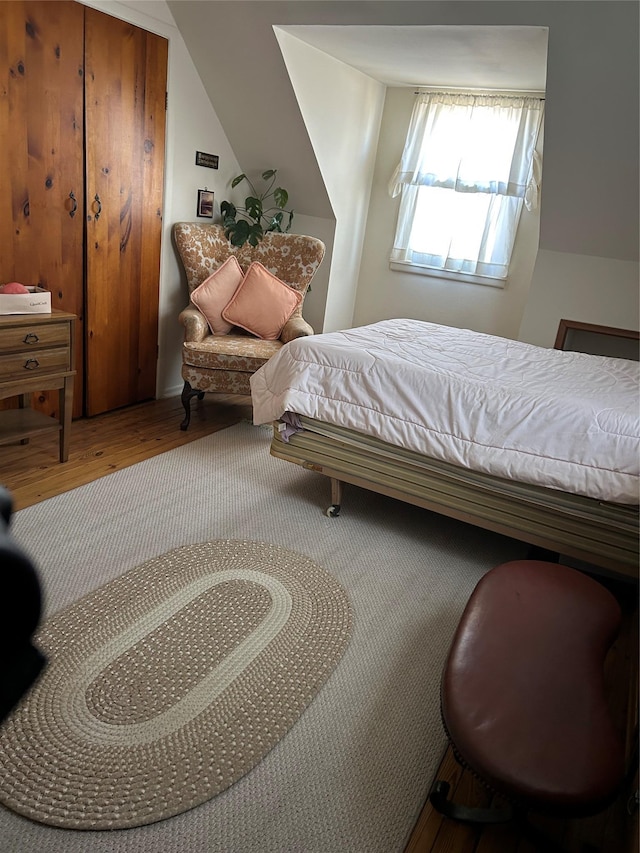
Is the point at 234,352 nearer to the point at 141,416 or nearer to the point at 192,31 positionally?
the point at 141,416

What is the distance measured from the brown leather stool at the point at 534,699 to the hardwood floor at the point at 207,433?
7 centimetres

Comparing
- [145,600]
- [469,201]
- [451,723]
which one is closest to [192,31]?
[469,201]

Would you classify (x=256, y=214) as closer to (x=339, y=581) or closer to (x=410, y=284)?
(x=410, y=284)

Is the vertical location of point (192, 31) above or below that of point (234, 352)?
above

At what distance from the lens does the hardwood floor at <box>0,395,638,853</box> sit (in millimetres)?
1395

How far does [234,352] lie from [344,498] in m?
1.11

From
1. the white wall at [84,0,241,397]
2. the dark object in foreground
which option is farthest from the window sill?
the dark object in foreground

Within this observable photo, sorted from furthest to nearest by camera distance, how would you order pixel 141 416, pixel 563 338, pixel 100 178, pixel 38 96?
pixel 563 338
pixel 141 416
pixel 100 178
pixel 38 96

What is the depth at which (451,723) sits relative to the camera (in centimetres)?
125

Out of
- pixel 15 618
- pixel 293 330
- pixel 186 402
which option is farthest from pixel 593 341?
pixel 15 618

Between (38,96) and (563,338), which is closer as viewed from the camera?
(38,96)

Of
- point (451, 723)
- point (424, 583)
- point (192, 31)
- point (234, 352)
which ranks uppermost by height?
point (192, 31)

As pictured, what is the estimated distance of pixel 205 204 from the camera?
3.99m

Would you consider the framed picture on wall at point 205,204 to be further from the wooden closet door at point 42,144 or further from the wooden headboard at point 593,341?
the wooden headboard at point 593,341
